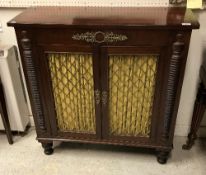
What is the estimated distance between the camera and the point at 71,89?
136cm

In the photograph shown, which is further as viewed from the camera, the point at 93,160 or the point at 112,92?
the point at 93,160

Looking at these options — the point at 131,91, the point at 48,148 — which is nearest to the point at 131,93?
the point at 131,91

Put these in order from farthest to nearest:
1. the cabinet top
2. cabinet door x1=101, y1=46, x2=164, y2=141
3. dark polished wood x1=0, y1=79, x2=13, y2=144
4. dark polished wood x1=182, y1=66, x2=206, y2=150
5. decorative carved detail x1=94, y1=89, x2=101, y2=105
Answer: dark polished wood x1=0, y1=79, x2=13, y2=144
dark polished wood x1=182, y1=66, x2=206, y2=150
decorative carved detail x1=94, y1=89, x2=101, y2=105
cabinet door x1=101, y1=46, x2=164, y2=141
the cabinet top

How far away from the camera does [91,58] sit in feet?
4.06

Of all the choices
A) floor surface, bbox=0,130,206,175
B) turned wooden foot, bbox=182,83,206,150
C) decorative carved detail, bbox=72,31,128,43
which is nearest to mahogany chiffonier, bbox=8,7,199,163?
decorative carved detail, bbox=72,31,128,43

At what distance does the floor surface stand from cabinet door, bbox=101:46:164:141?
0.21 metres

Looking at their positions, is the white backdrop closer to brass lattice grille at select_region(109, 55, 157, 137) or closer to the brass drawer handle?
brass lattice grille at select_region(109, 55, 157, 137)

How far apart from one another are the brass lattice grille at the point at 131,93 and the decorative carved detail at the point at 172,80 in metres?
0.08

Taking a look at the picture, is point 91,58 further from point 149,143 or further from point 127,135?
point 149,143

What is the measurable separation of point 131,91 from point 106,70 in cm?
19

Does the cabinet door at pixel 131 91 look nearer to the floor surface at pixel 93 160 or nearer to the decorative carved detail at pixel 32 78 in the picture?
the floor surface at pixel 93 160

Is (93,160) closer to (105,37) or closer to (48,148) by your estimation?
(48,148)

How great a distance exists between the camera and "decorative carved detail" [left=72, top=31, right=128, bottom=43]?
114 centimetres

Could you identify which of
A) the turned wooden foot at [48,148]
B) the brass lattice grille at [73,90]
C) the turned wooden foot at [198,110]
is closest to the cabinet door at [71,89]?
the brass lattice grille at [73,90]
